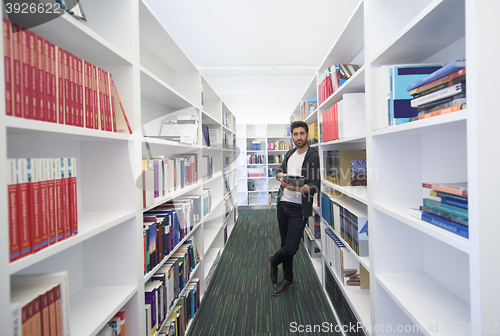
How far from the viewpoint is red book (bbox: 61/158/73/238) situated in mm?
679

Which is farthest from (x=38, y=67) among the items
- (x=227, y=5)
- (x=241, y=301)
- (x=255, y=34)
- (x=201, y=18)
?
(x=255, y=34)

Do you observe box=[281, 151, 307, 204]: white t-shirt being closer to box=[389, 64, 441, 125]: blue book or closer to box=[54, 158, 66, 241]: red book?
box=[389, 64, 441, 125]: blue book

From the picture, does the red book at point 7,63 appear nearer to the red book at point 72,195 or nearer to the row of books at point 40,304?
the red book at point 72,195

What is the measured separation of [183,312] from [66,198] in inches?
53.7

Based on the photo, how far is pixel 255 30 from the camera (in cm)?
340

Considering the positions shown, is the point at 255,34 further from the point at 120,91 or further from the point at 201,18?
the point at 120,91

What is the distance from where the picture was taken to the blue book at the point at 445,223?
2.12 ft

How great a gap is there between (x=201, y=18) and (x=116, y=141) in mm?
3001

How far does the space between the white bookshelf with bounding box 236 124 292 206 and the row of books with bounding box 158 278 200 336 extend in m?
4.06

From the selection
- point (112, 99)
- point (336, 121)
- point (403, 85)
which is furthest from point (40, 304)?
point (336, 121)

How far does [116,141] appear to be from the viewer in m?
1.00

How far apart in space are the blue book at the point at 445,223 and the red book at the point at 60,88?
4.44 feet

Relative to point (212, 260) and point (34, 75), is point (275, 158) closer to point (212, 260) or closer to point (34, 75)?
point (212, 260)

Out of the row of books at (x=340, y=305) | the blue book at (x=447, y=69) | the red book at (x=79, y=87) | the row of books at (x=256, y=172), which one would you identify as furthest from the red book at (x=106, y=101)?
the row of books at (x=256, y=172)
